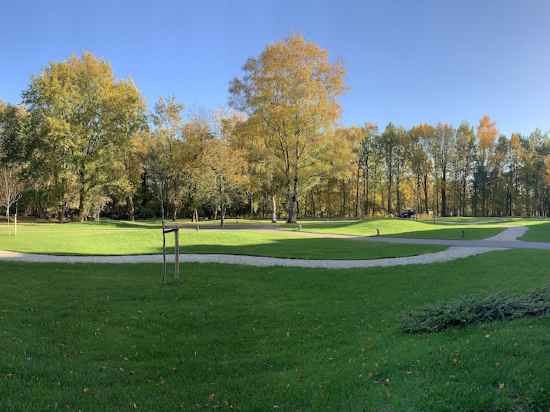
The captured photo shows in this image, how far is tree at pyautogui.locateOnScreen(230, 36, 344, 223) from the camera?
33.8m

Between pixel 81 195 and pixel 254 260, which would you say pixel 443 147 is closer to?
pixel 81 195

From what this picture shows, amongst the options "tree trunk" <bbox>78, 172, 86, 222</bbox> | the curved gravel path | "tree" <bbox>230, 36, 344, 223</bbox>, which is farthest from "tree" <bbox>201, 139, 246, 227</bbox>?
the curved gravel path

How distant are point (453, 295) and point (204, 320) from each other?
15.8 feet

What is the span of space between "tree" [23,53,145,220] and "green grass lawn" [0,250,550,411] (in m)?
32.0

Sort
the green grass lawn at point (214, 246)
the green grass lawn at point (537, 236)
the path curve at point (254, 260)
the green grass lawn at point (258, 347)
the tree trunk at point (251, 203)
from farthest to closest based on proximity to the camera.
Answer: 1. the tree trunk at point (251, 203)
2. the green grass lawn at point (537, 236)
3. the green grass lawn at point (214, 246)
4. the path curve at point (254, 260)
5. the green grass lawn at point (258, 347)

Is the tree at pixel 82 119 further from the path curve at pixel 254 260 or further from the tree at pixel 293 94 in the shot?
the path curve at pixel 254 260

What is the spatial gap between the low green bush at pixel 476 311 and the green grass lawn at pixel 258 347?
0.84 feet

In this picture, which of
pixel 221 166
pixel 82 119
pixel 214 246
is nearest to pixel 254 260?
pixel 214 246

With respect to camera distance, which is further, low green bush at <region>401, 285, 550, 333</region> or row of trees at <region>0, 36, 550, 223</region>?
row of trees at <region>0, 36, 550, 223</region>

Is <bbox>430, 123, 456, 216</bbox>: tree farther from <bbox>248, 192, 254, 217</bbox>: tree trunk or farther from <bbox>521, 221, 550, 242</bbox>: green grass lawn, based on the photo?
<bbox>521, 221, 550, 242</bbox>: green grass lawn

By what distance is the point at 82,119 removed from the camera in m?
40.8

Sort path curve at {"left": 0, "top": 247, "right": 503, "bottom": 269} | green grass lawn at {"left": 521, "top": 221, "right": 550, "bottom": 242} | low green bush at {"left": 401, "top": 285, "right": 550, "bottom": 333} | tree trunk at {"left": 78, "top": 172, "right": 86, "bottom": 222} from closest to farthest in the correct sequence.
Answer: low green bush at {"left": 401, "top": 285, "right": 550, "bottom": 333} → path curve at {"left": 0, "top": 247, "right": 503, "bottom": 269} → green grass lawn at {"left": 521, "top": 221, "right": 550, "bottom": 242} → tree trunk at {"left": 78, "top": 172, "right": 86, "bottom": 222}

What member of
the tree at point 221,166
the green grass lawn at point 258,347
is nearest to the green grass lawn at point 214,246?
the green grass lawn at point 258,347

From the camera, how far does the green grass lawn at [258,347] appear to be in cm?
376
